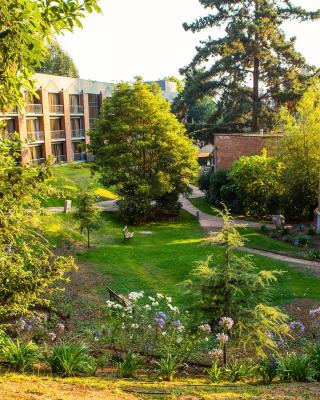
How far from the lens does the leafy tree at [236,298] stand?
346 inches

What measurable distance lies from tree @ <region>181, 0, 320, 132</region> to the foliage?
95.2 feet

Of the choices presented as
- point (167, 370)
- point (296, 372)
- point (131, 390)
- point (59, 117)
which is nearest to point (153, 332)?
point (167, 370)

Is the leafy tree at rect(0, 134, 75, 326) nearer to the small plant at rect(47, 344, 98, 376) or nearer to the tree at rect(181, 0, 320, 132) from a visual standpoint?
the small plant at rect(47, 344, 98, 376)

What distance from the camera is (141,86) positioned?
29.3 metres

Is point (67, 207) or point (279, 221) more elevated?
point (67, 207)

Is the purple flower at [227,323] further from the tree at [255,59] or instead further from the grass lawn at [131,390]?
the tree at [255,59]

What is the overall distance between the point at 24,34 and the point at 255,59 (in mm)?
35700

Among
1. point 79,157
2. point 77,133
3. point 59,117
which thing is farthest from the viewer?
point 79,157

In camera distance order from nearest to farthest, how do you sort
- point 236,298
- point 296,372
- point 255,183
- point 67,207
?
point 296,372
point 236,298
point 67,207
point 255,183

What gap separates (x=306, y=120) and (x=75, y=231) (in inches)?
589

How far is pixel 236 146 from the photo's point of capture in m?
35.2

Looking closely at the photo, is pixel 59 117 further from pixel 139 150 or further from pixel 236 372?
pixel 236 372

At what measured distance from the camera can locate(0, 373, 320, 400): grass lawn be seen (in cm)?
608

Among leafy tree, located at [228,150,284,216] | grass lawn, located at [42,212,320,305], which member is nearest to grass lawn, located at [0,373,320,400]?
grass lawn, located at [42,212,320,305]
